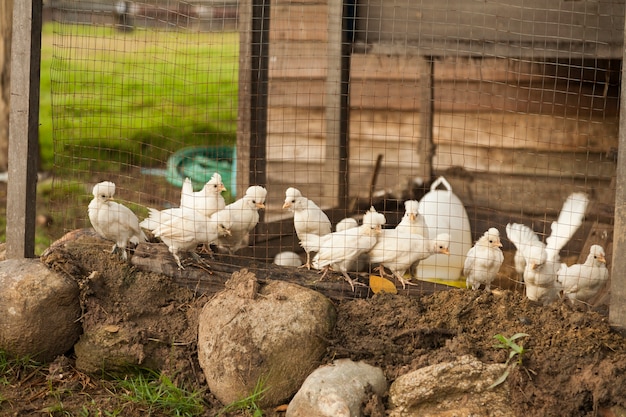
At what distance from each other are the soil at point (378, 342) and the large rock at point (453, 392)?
85mm

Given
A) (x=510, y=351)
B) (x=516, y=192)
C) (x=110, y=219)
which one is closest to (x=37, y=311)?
(x=110, y=219)

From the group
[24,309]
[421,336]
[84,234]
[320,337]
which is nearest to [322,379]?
[320,337]

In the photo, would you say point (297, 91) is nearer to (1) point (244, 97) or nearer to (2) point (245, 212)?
(1) point (244, 97)

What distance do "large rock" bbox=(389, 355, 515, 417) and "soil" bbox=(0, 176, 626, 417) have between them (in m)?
0.08

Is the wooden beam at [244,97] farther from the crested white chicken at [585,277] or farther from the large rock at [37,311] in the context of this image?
the crested white chicken at [585,277]

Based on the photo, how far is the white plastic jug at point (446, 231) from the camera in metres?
6.50

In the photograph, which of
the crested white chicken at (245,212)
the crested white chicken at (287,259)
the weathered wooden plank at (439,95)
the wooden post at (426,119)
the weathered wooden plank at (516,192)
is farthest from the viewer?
the weathered wooden plank at (439,95)

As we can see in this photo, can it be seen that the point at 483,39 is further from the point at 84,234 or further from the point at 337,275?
the point at 84,234

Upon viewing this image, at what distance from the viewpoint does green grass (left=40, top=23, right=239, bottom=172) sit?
19.7 feet

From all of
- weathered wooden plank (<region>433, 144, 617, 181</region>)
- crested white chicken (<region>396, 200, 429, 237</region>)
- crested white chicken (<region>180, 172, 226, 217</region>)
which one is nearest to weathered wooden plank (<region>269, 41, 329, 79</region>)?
weathered wooden plank (<region>433, 144, 617, 181</region>)

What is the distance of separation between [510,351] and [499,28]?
10.7 feet

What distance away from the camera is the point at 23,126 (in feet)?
17.1

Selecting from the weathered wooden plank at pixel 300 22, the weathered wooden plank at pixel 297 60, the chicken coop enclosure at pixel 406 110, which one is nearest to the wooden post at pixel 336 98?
the chicken coop enclosure at pixel 406 110

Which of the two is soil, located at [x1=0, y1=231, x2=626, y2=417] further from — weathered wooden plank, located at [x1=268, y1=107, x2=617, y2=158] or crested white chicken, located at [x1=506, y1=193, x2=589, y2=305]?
weathered wooden plank, located at [x1=268, y1=107, x2=617, y2=158]
